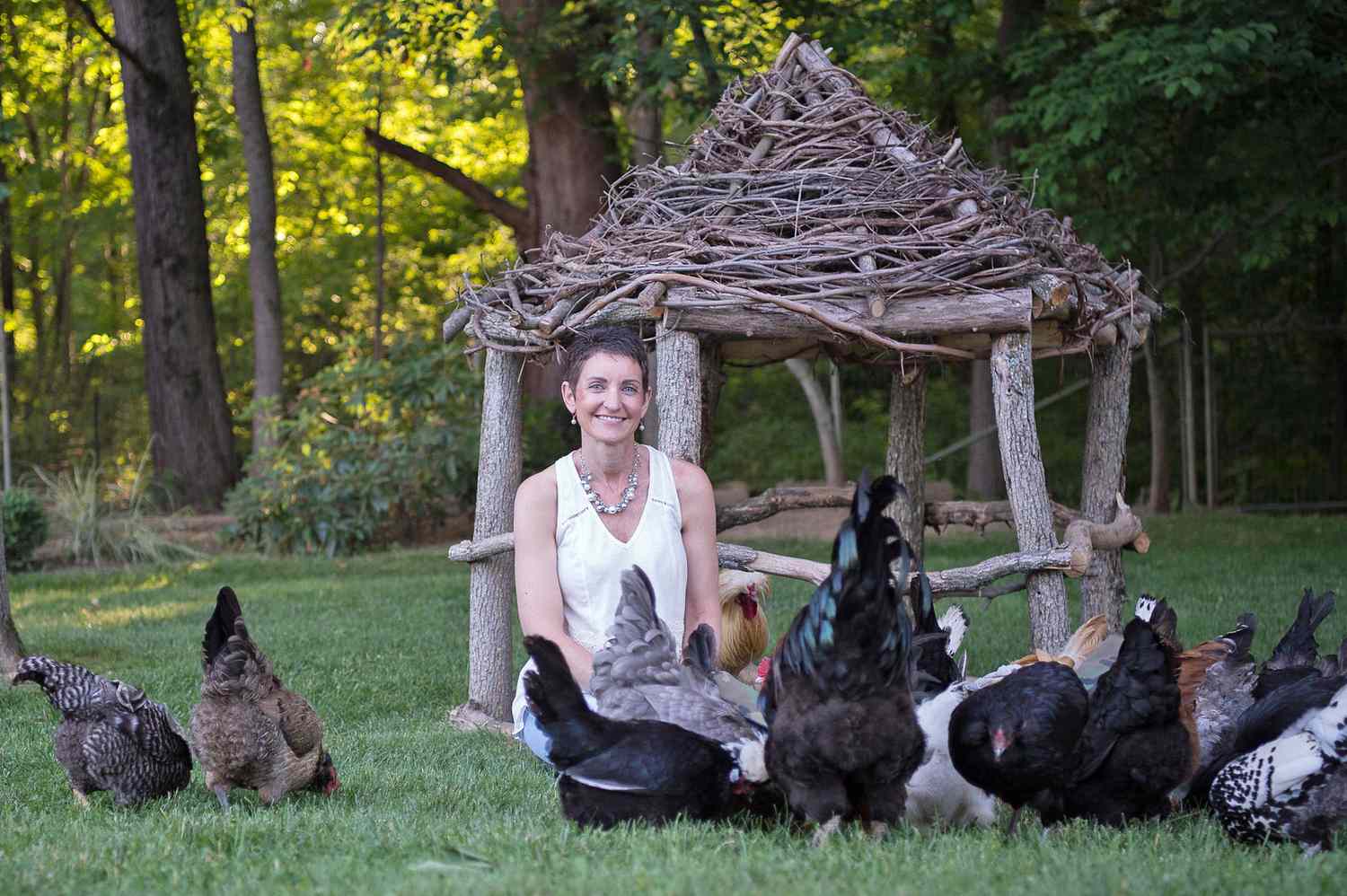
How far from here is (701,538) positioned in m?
5.58

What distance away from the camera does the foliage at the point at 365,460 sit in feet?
46.8

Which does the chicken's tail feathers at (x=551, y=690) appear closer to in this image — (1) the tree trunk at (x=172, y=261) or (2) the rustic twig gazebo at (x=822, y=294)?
(2) the rustic twig gazebo at (x=822, y=294)

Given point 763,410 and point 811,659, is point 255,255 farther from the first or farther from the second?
point 811,659

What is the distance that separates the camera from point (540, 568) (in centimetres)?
542

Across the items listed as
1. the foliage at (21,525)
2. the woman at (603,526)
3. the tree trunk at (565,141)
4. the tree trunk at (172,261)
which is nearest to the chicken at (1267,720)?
the woman at (603,526)

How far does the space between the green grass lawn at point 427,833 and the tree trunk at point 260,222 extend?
699cm

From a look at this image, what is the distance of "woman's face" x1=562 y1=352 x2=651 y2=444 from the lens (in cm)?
523

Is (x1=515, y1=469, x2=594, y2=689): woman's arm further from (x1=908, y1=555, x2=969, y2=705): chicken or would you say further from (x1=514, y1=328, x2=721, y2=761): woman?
(x1=908, y1=555, x2=969, y2=705): chicken

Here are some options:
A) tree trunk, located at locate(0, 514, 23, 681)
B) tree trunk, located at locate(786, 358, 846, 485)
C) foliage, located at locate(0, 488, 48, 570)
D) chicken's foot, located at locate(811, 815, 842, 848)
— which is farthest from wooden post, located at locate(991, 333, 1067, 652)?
tree trunk, located at locate(786, 358, 846, 485)

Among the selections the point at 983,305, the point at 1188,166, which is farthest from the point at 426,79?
the point at 983,305

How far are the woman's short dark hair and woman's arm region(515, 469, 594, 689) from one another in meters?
0.46

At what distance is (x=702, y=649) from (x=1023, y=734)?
3.96 feet

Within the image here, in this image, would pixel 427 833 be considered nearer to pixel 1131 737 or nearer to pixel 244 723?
pixel 244 723

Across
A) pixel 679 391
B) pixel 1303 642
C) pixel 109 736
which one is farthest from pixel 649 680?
pixel 1303 642
